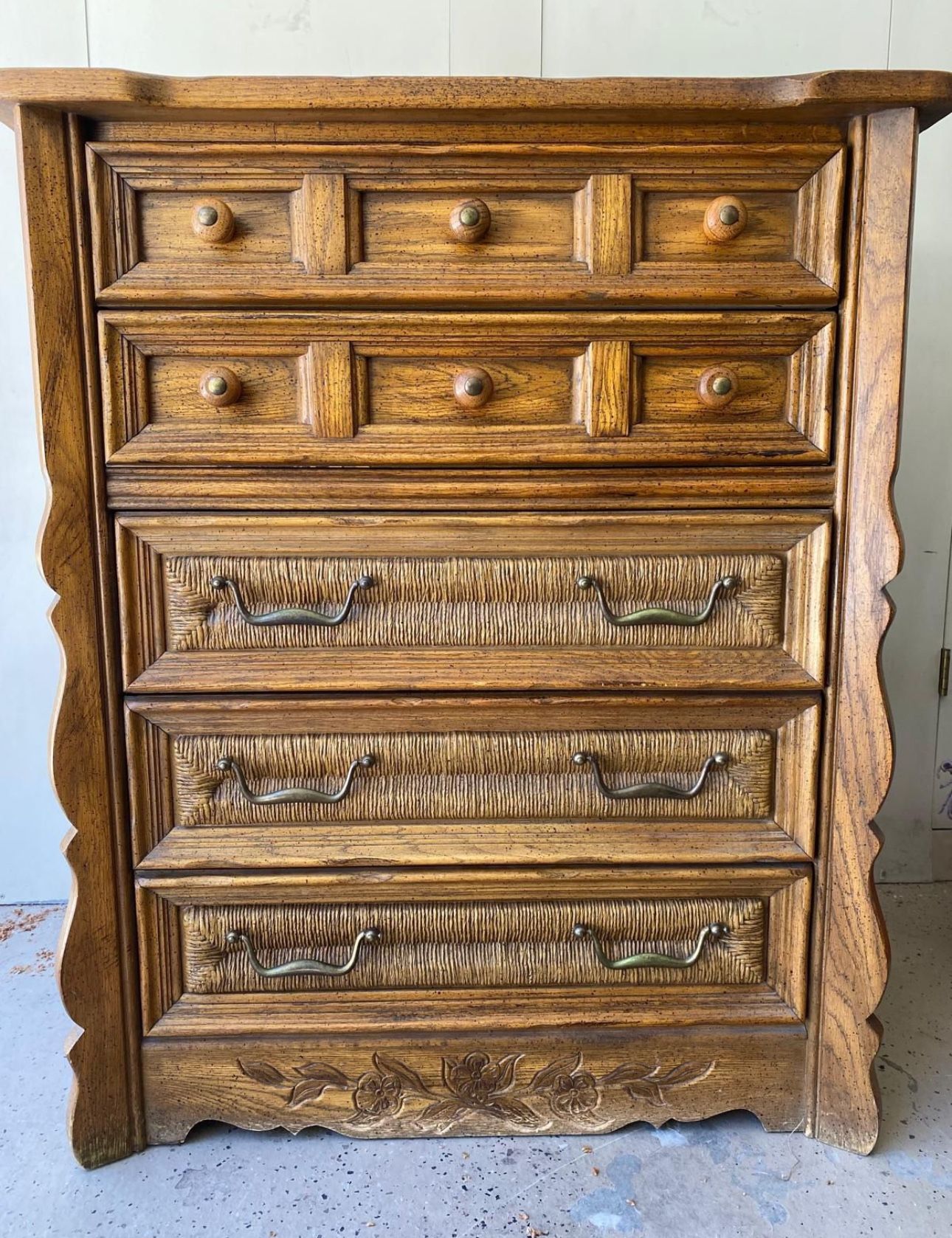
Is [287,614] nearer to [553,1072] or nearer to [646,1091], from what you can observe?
[553,1072]

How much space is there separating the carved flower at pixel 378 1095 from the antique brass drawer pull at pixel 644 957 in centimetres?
36

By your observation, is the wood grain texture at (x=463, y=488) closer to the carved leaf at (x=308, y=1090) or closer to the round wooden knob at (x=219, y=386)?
the round wooden knob at (x=219, y=386)

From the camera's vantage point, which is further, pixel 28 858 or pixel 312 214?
pixel 28 858

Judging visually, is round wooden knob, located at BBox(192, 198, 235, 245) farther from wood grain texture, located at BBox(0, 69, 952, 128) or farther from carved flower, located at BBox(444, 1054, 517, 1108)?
carved flower, located at BBox(444, 1054, 517, 1108)

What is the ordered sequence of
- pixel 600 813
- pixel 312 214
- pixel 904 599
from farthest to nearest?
pixel 904 599 < pixel 600 813 < pixel 312 214

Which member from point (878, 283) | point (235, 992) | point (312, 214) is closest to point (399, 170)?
point (312, 214)

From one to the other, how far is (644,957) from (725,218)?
41.0 inches

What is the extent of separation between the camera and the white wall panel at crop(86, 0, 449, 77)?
1697 millimetres

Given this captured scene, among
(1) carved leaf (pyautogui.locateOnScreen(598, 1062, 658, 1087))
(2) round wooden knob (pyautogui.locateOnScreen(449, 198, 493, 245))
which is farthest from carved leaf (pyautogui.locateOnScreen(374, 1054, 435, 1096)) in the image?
(2) round wooden knob (pyautogui.locateOnScreen(449, 198, 493, 245))

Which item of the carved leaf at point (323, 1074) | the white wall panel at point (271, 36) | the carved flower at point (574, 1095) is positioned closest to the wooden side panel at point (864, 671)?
the carved flower at point (574, 1095)

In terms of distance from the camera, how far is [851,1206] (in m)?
1.21

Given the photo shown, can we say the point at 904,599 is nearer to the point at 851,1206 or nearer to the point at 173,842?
the point at 851,1206

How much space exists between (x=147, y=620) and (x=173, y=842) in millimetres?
323

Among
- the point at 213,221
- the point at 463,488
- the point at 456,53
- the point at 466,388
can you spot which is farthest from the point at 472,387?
the point at 456,53
